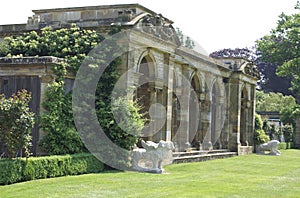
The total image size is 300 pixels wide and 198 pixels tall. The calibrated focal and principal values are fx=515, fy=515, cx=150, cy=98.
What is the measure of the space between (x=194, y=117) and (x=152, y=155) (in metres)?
10.2

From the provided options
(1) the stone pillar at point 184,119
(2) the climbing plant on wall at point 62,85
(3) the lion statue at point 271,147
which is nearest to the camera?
(2) the climbing plant on wall at point 62,85

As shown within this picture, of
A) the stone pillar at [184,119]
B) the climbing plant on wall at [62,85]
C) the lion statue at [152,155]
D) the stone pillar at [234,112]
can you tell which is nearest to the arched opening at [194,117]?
the stone pillar at [184,119]

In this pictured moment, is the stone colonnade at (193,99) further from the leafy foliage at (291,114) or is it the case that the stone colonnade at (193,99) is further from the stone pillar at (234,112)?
the leafy foliage at (291,114)

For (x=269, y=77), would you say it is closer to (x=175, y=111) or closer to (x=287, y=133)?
(x=287, y=133)

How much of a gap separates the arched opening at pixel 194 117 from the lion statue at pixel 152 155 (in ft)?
30.5

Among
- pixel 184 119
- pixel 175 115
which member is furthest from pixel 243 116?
pixel 175 115

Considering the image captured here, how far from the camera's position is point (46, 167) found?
14172mm

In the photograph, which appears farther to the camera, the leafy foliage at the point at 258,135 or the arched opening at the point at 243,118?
the leafy foliage at the point at 258,135

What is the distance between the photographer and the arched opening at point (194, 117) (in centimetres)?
2684

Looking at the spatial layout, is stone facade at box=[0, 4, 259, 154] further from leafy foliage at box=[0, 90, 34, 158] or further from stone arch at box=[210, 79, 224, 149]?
leafy foliage at box=[0, 90, 34, 158]

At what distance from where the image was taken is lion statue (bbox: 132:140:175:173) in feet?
57.3

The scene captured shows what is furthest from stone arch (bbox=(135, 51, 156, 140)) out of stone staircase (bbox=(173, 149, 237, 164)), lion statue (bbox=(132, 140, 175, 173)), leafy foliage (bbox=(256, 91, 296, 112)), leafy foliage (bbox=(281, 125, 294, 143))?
leafy foliage (bbox=(256, 91, 296, 112))

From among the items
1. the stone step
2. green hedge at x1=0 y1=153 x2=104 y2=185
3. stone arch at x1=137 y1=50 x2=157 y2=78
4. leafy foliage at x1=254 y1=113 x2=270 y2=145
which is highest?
stone arch at x1=137 y1=50 x2=157 y2=78

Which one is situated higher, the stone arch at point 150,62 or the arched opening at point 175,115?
the stone arch at point 150,62
